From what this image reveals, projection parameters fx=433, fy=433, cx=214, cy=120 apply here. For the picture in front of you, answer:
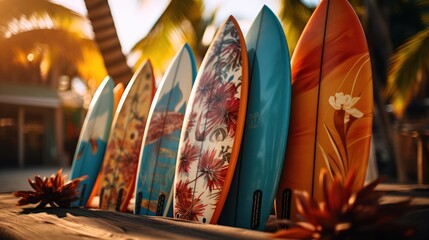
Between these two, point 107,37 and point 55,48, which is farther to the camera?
point 55,48

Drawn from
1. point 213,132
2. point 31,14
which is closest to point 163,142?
point 213,132

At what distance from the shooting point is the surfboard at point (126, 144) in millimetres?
3676

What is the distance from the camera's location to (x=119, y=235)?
71.0 inches

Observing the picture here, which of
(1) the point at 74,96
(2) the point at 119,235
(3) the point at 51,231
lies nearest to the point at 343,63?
(2) the point at 119,235

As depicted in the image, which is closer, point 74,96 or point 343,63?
point 343,63

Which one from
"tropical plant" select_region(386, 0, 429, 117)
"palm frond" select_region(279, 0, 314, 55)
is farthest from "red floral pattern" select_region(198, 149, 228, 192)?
"palm frond" select_region(279, 0, 314, 55)

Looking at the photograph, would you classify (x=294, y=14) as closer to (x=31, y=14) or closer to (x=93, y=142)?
(x=93, y=142)

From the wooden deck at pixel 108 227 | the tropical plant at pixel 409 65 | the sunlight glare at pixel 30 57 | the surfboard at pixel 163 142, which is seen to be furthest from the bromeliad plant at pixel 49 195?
the sunlight glare at pixel 30 57

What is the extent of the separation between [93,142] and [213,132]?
1993mm

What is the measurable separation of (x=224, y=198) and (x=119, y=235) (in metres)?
0.87

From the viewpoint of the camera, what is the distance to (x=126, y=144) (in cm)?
382

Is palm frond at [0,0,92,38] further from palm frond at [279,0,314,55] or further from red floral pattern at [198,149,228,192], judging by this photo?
red floral pattern at [198,149,228,192]

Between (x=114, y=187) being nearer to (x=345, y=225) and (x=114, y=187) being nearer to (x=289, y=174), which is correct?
(x=289, y=174)

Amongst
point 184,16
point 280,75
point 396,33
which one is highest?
point 396,33
